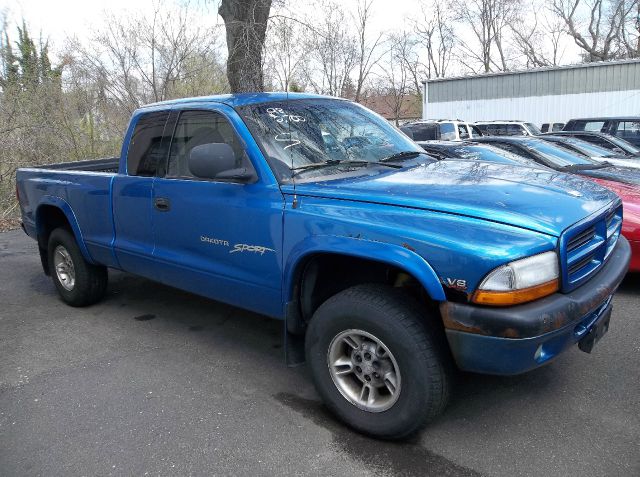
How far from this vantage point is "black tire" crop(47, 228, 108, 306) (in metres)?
5.05

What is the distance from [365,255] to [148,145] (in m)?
2.32

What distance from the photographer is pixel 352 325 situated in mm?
2852

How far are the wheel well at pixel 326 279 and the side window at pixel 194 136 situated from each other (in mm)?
884

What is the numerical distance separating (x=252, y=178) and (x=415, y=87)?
1587 inches

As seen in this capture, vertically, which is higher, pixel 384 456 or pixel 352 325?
pixel 352 325

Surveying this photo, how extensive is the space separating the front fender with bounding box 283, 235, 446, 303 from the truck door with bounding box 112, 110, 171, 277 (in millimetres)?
1497

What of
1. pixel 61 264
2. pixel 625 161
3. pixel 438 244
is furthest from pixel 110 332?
pixel 625 161

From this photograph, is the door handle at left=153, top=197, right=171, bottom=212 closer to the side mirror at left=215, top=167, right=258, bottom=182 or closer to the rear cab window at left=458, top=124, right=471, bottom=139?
the side mirror at left=215, top=167, right=258, bottom=182

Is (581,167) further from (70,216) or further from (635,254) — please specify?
(70,216)

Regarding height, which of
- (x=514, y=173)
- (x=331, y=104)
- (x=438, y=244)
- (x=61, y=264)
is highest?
(x=331, y=104)

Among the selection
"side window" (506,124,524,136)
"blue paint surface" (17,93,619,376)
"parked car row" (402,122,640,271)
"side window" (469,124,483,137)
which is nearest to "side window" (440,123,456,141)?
"side window" (469,124,483,137)

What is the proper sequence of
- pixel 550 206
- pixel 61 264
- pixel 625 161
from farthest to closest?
pixel 625 161, pixel 61 264, pixel 550 206

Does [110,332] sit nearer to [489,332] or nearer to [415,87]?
[489,332]

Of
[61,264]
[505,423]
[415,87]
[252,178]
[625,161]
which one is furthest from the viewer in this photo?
[415,87]
